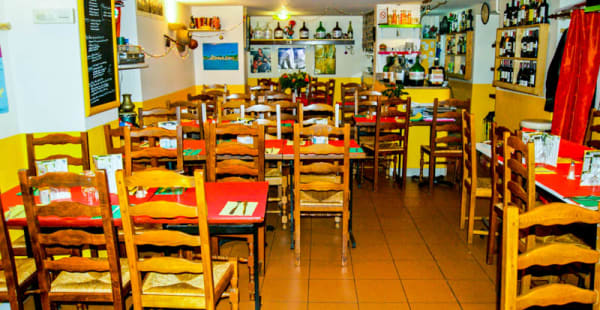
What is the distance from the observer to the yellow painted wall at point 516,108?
6.37 m

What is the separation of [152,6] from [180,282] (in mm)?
5305

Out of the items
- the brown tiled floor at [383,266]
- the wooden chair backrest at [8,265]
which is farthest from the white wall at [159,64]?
the wooden chair backrest at [8,265]

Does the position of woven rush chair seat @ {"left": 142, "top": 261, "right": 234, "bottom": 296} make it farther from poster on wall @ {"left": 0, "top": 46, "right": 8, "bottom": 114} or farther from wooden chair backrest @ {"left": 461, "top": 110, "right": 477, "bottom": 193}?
wooden chair backrest @ {"left": 461, "top": 110, "right": 477, "bottom": 193}

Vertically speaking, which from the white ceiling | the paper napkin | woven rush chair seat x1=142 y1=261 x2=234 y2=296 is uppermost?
the white ceiling

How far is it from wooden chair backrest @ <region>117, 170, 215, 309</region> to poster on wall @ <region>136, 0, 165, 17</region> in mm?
4606

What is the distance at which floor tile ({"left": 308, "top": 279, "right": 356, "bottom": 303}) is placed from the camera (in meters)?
3.35

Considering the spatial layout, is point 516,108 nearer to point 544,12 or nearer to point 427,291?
point 544,12

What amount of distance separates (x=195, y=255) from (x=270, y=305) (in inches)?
24.4

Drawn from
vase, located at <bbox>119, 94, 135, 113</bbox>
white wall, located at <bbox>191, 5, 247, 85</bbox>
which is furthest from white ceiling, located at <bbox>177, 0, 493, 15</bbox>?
vase, located at <bbox>119, 94, 135, 113</bbox>

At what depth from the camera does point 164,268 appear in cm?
230

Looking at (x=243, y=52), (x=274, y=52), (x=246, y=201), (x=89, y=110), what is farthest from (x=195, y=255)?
(x=274, y=52)

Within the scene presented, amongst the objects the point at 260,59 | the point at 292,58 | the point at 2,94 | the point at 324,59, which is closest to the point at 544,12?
the point at 2,94

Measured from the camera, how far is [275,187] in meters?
5.95

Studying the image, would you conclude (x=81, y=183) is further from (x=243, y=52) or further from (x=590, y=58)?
(x=243, y=52)
